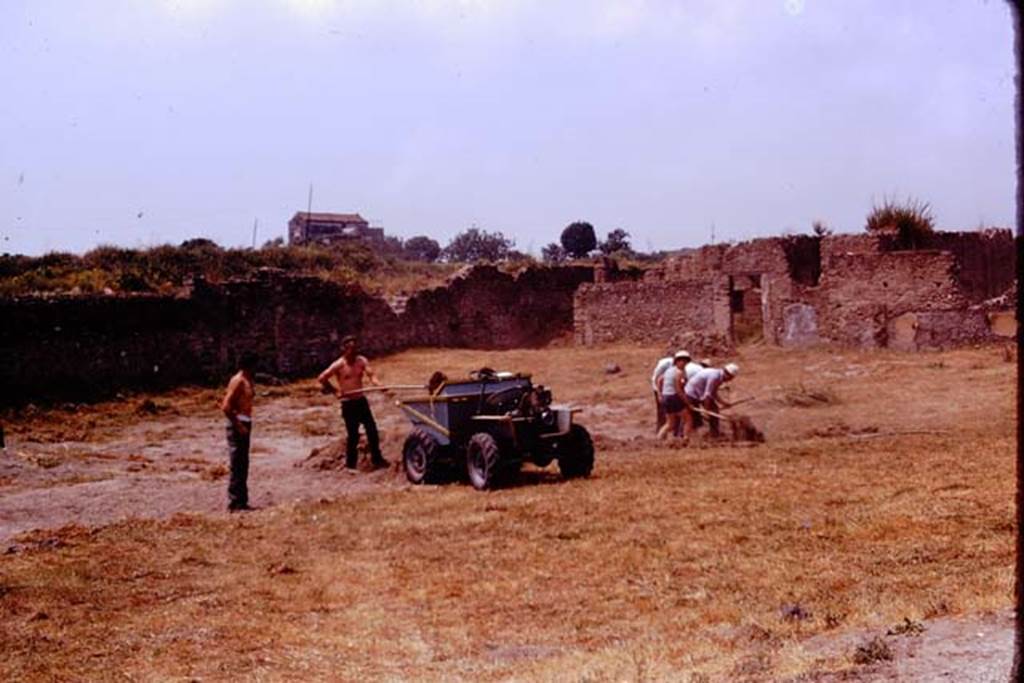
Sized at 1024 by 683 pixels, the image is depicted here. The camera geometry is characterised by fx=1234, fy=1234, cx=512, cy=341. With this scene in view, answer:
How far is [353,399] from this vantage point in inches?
608

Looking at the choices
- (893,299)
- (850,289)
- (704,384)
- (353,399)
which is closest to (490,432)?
(353,399)

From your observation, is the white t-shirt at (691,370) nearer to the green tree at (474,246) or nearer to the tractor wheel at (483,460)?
the tractor wheel at (483,460)

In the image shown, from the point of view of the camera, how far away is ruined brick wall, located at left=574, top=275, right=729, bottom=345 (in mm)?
30531

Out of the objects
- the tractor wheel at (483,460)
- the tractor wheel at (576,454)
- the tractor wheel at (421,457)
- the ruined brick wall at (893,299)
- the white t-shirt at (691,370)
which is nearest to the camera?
the tractor wheel at (483,460)

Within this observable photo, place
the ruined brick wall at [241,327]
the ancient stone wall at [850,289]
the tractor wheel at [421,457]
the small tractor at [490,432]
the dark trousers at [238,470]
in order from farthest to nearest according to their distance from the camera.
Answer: the ruined brick wall at [241,327], the ancient stone wall at [850,289], the tractor wheel at [421,457], the small tractor at [490,432], the dark trousers at [238,470]

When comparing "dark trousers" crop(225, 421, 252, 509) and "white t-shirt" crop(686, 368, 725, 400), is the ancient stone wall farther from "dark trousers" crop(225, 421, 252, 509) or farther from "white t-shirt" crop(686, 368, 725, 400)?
"dark trousers" crop(225, 421, 252, 509)

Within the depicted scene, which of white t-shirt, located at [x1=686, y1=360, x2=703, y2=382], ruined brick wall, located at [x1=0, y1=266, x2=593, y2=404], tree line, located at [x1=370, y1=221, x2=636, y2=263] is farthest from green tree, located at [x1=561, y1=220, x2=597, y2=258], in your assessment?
white t-shirt, located at [x1=686, y1=360, x2=703, y2=382]

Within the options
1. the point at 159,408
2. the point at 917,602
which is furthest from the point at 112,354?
the point at 917,602

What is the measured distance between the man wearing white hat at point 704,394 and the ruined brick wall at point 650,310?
11307mm

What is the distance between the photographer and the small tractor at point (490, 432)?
44.4 ft

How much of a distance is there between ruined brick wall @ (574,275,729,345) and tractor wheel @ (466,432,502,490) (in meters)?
15.9

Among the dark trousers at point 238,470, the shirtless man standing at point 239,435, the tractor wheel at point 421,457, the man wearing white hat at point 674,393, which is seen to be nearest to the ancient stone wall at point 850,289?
the man wearing white hat at point 674,393

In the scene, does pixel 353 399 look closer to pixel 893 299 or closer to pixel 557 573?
pixel 557 573

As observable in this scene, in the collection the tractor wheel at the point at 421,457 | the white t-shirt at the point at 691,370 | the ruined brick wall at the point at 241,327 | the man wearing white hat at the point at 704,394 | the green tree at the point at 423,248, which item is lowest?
the tractor wheel at the point at 421,457
